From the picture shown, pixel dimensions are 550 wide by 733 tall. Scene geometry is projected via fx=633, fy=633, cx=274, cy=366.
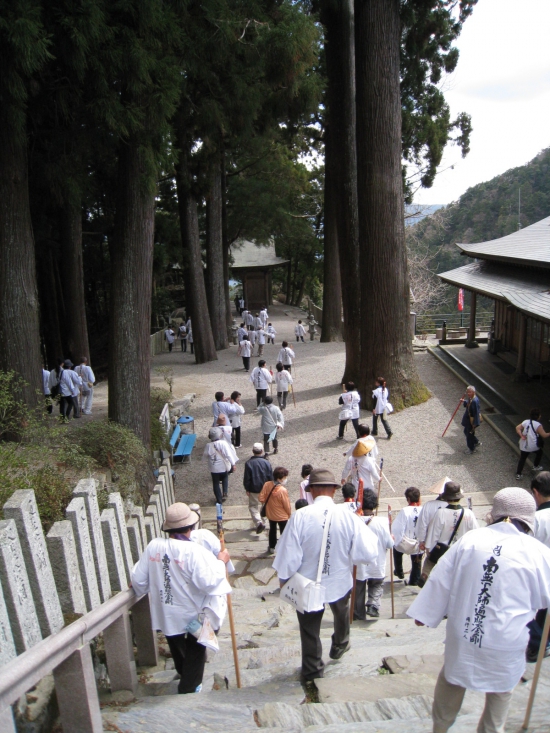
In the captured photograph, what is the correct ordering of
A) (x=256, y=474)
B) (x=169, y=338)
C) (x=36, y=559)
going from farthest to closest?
(x=169, y=338) < (x=256, y=474) < (x=36, y=559)

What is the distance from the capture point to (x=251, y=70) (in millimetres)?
12086

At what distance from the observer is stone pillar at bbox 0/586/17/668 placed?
3126 mm

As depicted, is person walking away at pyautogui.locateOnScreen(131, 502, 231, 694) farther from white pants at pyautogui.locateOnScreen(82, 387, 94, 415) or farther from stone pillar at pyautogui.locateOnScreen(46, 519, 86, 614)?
white pants at pyautogui.locateOnScreen(82, 387, 94, 415)

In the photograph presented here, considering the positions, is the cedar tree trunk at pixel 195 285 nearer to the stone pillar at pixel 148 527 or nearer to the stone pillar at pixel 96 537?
the stone pillar at pixel 148 527

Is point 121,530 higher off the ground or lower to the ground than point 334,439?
higher

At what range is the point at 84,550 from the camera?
4039 millimetres

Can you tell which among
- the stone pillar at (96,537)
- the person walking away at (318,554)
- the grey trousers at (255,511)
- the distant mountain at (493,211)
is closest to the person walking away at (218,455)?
the grey trousers at (255,511)

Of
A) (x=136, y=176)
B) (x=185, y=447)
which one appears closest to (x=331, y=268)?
(x=185, y=447)

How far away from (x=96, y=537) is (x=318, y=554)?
1490 millimetres

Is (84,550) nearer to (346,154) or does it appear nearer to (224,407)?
(224,407)

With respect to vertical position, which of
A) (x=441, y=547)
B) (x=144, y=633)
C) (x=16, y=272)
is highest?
(x=16, y=272)

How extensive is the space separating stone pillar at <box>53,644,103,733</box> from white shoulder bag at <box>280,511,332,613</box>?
4.43 ft

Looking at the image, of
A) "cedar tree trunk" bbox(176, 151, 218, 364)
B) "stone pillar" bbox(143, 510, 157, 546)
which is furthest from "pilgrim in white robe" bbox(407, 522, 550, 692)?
"cedar tree trunk" bbox(176, 151, 218, 364)

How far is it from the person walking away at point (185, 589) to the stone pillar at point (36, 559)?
636 mm
